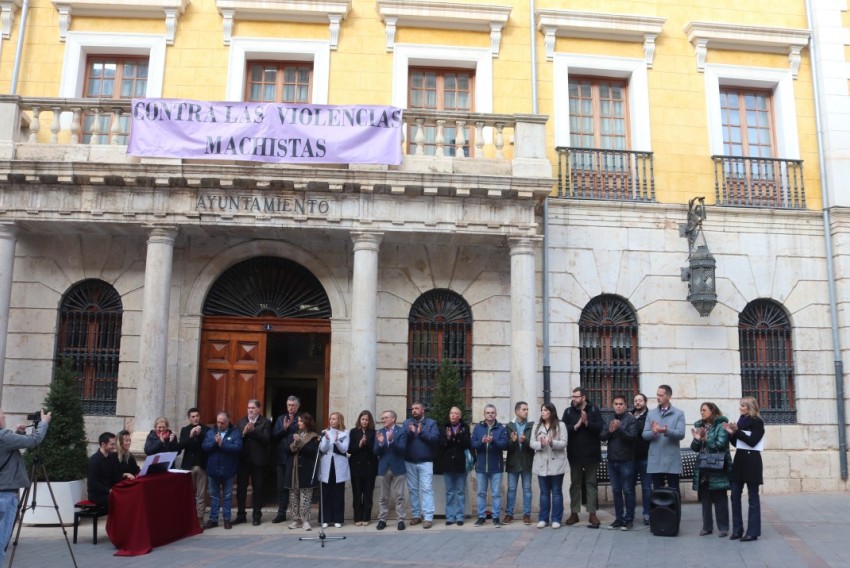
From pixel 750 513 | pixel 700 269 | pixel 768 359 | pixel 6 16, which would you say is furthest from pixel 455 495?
pixel 6 16

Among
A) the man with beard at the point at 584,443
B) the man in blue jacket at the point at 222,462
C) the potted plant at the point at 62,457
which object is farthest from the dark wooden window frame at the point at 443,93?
the potted plant at the point at 62,457

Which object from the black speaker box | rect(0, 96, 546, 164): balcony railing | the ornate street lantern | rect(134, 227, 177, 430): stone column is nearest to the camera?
the black speaker box

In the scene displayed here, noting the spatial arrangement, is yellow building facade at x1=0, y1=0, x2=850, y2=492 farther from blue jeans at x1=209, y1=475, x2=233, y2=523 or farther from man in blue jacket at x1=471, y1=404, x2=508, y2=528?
blue jeans at x1=209, y1=475, x2=233, y2=523

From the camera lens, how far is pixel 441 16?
14328 millimetres

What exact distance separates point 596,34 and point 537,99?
6.33 ft

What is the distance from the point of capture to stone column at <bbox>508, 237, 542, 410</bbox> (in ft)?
39.2

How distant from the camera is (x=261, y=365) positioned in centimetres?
1338

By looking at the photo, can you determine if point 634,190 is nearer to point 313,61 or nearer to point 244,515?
point 313,61

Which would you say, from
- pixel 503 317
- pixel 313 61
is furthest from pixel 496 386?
pixel 313 61

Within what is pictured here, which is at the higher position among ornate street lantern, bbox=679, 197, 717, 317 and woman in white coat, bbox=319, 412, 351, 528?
ornate street lantern, bbox=679, 197, 717, 317

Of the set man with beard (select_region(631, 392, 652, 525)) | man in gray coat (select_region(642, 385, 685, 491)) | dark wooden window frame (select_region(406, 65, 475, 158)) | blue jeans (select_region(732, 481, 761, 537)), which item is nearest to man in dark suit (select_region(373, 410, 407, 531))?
man with beard (select_region(631, 392, 652, 525))

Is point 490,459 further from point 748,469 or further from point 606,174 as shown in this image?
point 606,174

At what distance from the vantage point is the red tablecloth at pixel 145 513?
876 cm

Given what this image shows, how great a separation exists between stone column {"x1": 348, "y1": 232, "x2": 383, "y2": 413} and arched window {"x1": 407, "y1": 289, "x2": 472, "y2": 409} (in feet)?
5.69
